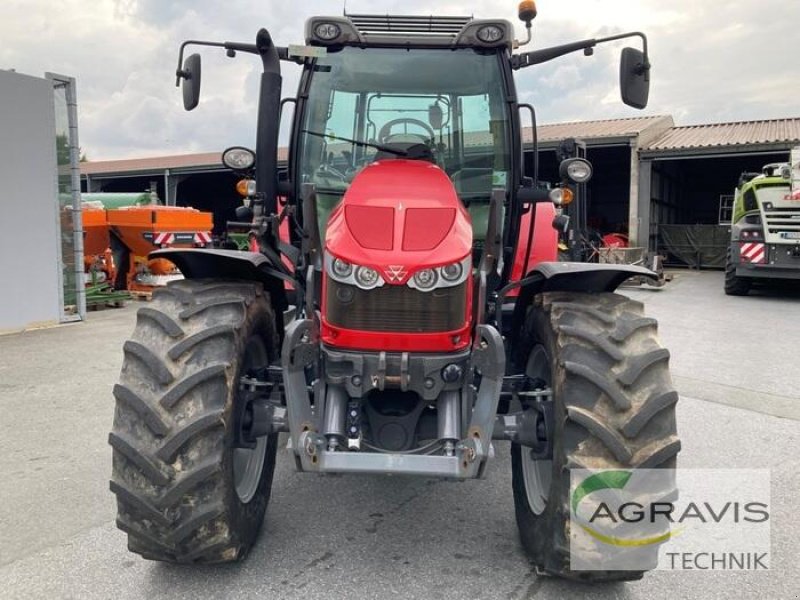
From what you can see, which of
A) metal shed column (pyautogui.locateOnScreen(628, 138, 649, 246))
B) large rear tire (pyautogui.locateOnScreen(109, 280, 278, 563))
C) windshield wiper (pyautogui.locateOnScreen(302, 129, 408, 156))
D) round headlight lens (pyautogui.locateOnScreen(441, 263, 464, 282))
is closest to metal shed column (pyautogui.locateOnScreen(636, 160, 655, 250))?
metal shed column (pyautogui.locateOnScreen(628, 138, 649, 246))

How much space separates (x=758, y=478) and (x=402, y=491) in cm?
224

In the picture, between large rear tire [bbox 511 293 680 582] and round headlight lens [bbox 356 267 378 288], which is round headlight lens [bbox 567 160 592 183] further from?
round headlight lens [bbox 356 267 378 288]

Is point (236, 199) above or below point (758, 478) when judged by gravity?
above

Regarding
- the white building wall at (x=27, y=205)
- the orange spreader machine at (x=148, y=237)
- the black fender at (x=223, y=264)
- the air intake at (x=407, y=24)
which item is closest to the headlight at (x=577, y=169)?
the air intake at (x=407, y=24)

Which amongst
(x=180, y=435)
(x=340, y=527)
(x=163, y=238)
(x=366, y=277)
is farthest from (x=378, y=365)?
(x=163, y=238)

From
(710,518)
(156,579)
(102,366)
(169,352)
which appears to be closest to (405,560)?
(156,579)

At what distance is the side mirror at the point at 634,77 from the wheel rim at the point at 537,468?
146 centimetres

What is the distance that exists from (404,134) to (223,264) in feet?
4.31

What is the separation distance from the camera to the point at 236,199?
103 feet

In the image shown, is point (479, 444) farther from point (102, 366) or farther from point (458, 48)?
point (102, 366)

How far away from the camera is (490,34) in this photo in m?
3.48

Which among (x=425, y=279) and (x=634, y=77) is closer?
(x=425, y=279)

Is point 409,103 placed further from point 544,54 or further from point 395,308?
point 395,308

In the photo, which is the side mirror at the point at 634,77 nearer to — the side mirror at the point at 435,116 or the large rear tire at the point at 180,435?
the side mirror at the point at 435,116
